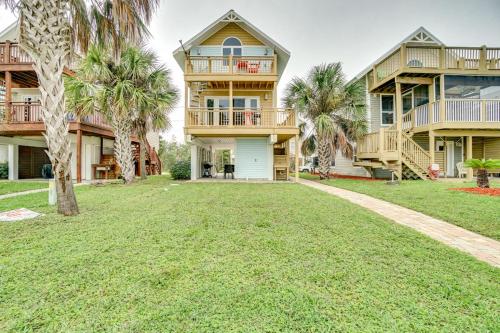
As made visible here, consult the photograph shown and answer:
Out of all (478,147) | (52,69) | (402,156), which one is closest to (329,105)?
(402,156)

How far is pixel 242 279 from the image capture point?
264 cm

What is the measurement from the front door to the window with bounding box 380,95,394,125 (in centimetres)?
362

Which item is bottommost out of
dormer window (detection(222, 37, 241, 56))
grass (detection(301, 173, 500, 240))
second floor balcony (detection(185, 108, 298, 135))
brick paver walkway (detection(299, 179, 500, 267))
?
brick paver walkway (detection(299, 179, 500, 267))

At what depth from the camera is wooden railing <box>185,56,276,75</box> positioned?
13.2 metres

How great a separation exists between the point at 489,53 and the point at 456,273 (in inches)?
650

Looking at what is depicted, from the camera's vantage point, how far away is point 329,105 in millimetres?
13562

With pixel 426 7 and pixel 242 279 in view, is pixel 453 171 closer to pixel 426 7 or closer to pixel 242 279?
pixel 426 7

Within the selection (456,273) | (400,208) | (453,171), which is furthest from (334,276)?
(453,171)

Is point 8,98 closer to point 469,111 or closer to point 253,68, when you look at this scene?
point 253,68

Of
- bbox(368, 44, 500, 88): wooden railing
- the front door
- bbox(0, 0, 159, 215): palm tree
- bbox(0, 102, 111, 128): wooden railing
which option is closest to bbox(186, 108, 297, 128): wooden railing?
bbox(0, 102, 111, 128): wooden railing

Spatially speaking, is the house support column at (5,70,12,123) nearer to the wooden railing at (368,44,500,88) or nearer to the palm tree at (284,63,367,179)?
the palm tree at (284,63,367,179)

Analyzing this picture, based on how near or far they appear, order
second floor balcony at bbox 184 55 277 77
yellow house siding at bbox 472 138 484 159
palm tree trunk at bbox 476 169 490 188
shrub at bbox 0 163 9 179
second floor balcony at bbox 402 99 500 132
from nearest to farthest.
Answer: palm tree trunk at bbox 476 169 490 188, second floor balcony at bbox 402 99 500 132, second floor balcony at bbox 184 55 277 77, shrub at bbox 0 163 9 179, yellow house siding at bbox 472 138 484 159

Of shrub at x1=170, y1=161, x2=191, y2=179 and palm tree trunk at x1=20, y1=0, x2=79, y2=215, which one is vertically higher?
palm tree trunk at x1=20, y1=0, x2=79, y2=215

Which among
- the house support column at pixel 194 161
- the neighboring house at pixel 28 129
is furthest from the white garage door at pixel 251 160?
the neighboring house at pixel 28 129
